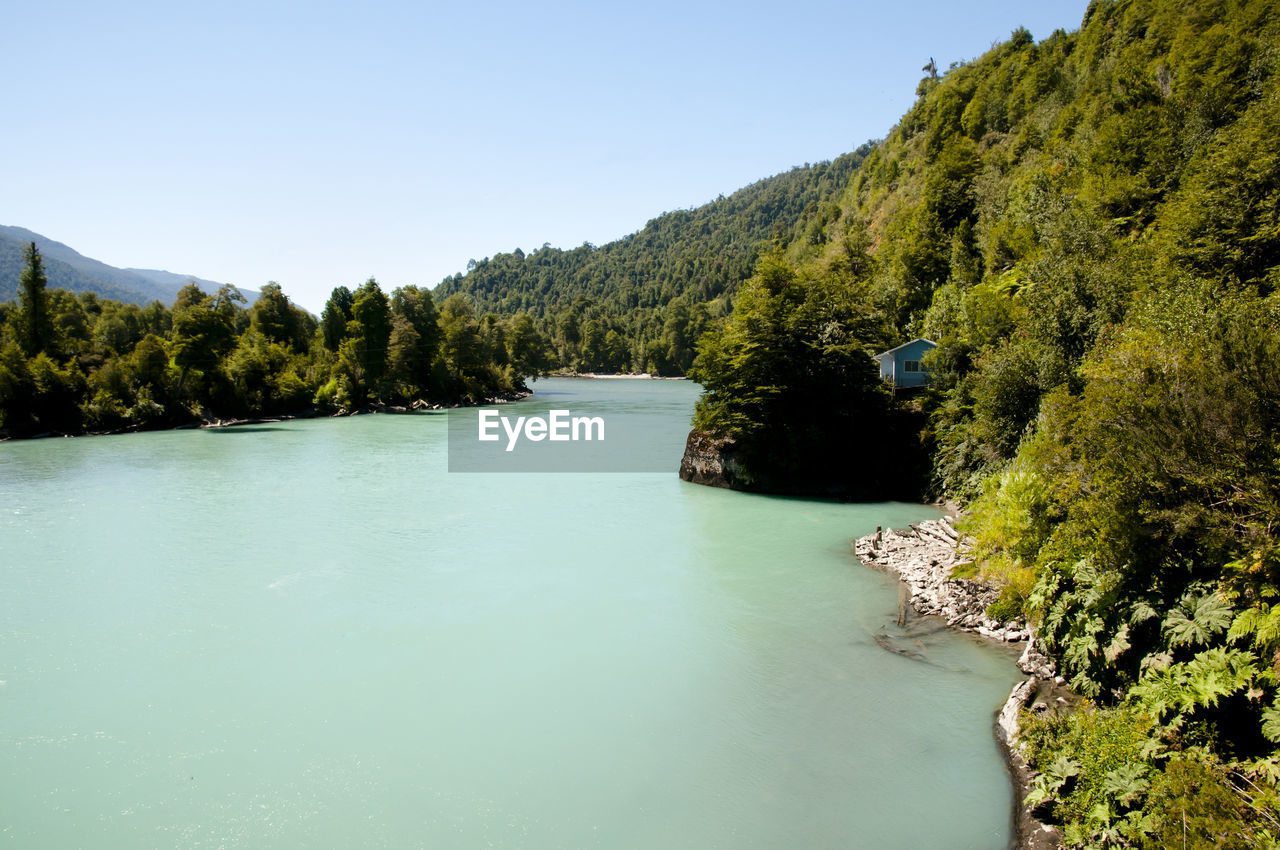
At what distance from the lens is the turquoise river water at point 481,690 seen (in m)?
8.73

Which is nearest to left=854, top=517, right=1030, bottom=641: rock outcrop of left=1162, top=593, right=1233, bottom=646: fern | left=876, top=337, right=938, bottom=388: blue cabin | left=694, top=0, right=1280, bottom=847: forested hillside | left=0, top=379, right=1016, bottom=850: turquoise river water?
left=694, top=0, right=1280, bottom=847: forested hillside

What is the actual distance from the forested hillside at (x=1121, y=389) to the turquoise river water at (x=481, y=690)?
6.97 feet

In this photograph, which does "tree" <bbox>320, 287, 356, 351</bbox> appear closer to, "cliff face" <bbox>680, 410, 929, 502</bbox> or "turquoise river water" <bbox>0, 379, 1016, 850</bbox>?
"turquoise river water" <bbox>0, 379, 1016, 850</bbox>

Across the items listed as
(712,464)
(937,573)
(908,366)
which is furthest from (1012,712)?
(908,366)

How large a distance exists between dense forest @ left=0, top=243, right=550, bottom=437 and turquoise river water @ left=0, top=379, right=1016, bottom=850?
3781 centimetres

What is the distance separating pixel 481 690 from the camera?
12180 mm

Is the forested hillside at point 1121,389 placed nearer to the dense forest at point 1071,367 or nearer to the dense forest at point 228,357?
the dense forest at point 1071,367

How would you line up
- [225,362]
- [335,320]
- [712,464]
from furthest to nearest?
[335,320] < [225,362] < [712,464]

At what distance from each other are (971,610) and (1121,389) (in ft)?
20.4

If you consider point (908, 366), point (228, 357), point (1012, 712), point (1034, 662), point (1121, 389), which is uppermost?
point (228, 357)

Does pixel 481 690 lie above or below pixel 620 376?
below

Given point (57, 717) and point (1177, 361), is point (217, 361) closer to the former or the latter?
point (57, 717)

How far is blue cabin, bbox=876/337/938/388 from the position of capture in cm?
2983

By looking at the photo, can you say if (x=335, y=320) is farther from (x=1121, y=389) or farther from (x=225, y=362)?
(x=1121, y=389)
